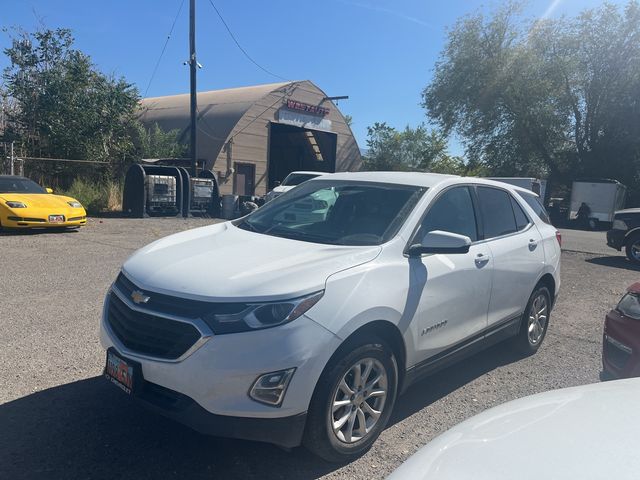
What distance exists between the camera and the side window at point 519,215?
5.04 meters

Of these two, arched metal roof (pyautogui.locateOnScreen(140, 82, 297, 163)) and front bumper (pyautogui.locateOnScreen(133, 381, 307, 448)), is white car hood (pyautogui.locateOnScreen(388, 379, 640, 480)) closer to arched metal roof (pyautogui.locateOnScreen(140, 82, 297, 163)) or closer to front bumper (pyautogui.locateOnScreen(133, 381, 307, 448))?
front bumper (pyautogui.locateOnScreen(133, 381, 307, 448))

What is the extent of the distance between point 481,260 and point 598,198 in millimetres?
27138

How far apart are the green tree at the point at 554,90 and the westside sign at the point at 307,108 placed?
9011mm

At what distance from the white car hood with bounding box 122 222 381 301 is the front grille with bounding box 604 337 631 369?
209 cm

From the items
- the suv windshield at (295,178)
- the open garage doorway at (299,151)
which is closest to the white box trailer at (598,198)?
the open garage doorway at (299,151)

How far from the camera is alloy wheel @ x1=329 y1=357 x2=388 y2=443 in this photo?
9.95 ft

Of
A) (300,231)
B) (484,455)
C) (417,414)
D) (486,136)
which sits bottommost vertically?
(417,414)

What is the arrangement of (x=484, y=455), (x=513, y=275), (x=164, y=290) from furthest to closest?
(x=513, y=275)
(x=164, y=290)
(x=484, y=455)

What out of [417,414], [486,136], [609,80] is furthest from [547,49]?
[417,414]

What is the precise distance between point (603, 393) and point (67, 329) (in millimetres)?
4791

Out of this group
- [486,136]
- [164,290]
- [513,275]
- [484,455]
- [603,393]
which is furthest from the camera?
[486,136]

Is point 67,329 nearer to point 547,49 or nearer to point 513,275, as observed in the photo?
point 513,275

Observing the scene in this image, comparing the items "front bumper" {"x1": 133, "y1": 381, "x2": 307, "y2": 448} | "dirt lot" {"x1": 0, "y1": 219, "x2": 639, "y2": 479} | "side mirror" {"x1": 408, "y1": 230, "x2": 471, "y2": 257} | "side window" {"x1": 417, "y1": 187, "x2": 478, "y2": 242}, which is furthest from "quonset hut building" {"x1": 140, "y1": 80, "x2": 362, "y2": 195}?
"front bumper" {"x1": 133, "y1": 381, "x2": 307, "y2": 448}

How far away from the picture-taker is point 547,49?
32.7 m
